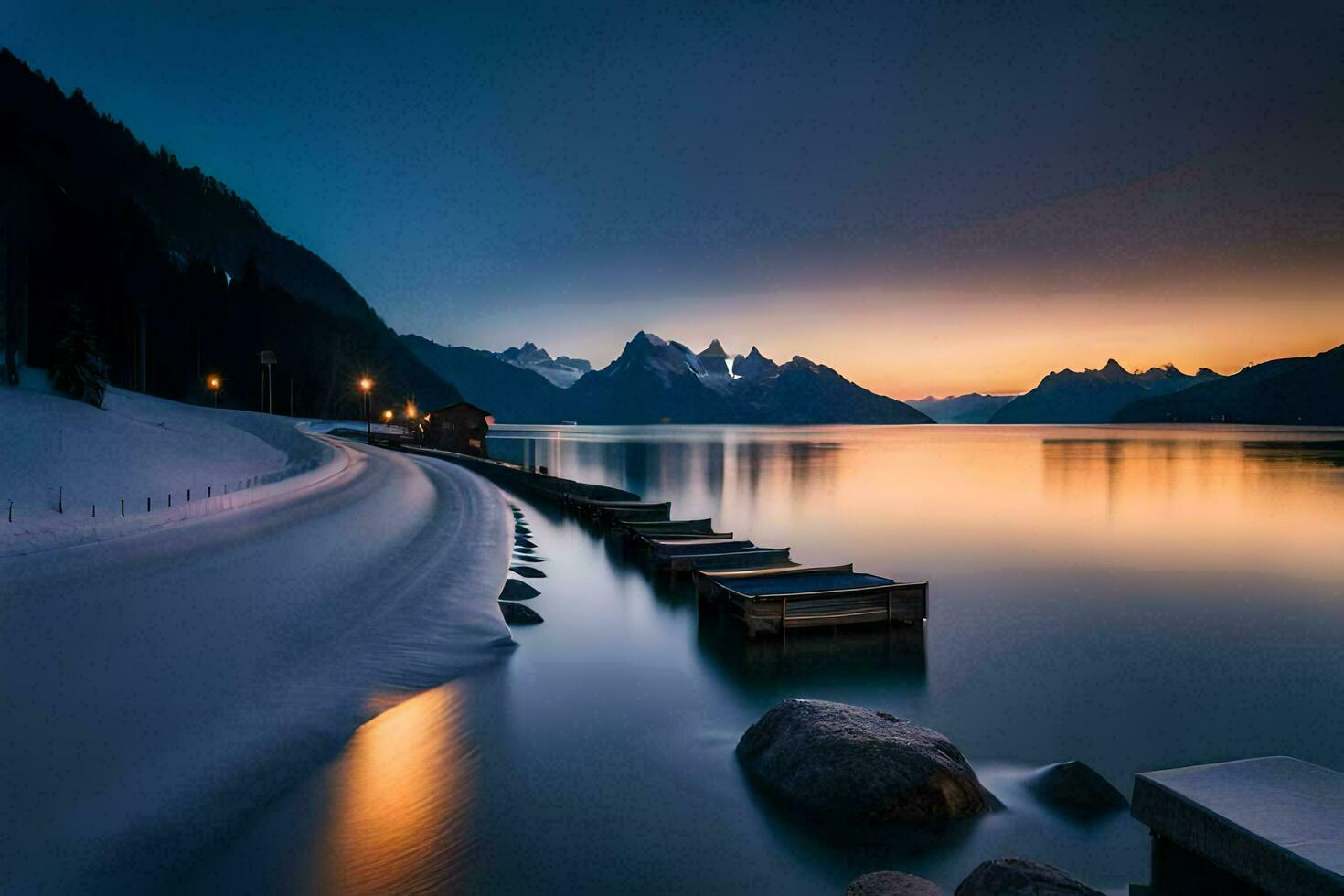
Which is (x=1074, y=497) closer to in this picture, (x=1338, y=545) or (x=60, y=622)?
(x=1338, y=545)

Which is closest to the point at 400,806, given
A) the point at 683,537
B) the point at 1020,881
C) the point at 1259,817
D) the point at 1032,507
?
the point at 1020,881

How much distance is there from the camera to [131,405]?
58.8 meters

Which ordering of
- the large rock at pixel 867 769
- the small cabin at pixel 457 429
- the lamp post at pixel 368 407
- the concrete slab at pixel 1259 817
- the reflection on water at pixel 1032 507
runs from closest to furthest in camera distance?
1. the concrete slab at pixel 1259 817
2. the large rock at pixel 867 769
3. the reflection on water at pixel 1032 507
4. the lamp post at pixel 368 407
5. the small cabin at pixel 457 429

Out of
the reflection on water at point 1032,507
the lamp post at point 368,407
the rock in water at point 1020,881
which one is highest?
the lamp post at point 368,407

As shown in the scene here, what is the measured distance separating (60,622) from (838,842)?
634 inches

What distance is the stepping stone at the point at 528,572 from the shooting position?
29.5 metres

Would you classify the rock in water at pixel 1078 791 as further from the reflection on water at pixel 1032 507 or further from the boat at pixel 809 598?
the reflection on water at pixel 1032 507

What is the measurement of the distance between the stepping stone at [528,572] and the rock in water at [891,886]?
890 inches

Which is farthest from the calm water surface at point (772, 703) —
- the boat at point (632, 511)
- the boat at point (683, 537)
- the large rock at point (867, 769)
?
the boat at point (632, 511)

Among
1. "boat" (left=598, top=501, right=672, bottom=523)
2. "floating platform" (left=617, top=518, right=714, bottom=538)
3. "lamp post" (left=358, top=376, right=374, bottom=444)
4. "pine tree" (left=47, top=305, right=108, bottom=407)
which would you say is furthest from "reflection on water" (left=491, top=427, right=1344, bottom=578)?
"pine tree" (left=47, top=305, right=108, bottom=407)

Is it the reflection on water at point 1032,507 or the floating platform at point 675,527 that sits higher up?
the floating platform at point 675,527

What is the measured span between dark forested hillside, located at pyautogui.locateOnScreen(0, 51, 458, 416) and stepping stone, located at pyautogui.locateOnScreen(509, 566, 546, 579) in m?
43.9

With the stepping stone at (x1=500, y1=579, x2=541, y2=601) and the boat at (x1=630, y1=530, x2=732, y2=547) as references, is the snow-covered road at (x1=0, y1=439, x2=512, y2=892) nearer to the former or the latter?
the stepping stone at (x1=500, y1=579, x2=541, y2=601)

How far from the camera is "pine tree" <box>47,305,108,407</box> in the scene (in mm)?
48625
